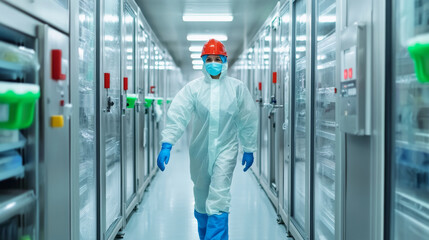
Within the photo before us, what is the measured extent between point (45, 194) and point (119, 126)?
1573mm

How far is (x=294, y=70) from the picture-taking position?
2807 millimetres

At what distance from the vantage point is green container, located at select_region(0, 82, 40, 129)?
3.33 ft

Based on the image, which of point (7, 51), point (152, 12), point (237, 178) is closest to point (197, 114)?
point (7, 51)

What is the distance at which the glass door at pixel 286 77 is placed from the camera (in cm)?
295

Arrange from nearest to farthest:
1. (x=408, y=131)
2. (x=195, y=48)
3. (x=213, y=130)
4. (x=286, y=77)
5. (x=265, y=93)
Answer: (x=408, y=131) < (x=213, y=130) < (x=286, y=77) < (x=265, y=93) < (x=195, y=48)

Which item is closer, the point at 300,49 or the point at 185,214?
the point at 300,49

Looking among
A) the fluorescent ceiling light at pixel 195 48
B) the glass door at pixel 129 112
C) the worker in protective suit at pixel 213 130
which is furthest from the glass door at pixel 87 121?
the fluorescent ceiling light at pixel 195 48

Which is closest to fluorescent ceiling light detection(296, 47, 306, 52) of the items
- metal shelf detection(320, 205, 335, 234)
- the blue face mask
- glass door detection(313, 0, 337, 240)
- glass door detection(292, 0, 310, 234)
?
glass door detection(292, 0, 310, 234)

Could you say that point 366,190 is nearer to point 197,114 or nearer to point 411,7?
point 411,7

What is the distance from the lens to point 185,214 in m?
3.42

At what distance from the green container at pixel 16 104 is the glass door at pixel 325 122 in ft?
5.03

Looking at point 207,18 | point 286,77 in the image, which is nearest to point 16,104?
point 286,77

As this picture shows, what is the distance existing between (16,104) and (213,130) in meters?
1.54

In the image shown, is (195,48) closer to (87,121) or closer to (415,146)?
(87,121)
